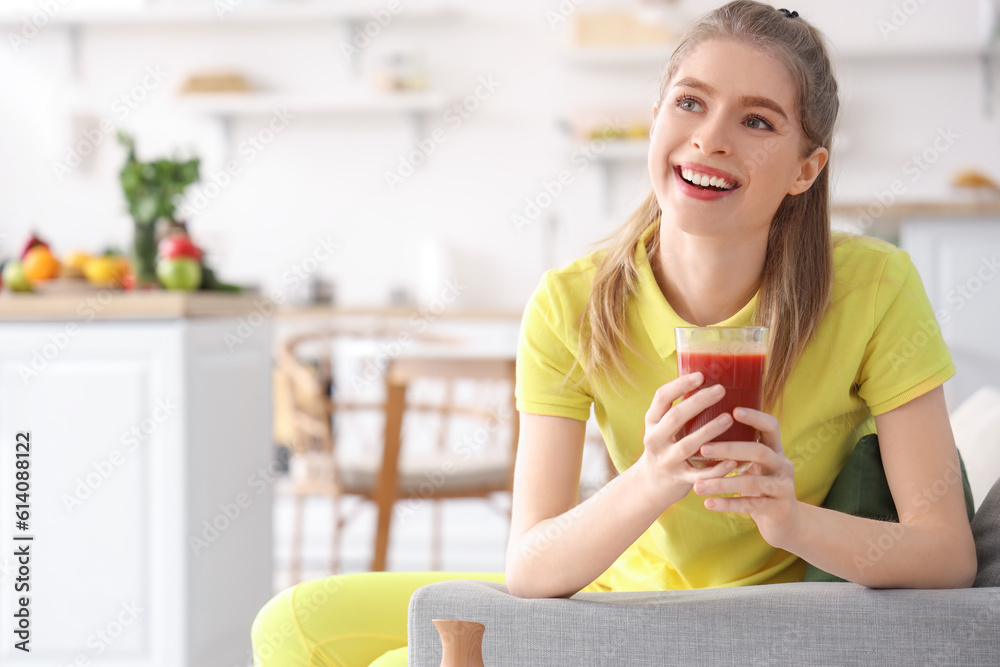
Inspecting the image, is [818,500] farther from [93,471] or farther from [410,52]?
[410,52]

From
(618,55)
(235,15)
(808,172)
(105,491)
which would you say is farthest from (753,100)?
(235,15)

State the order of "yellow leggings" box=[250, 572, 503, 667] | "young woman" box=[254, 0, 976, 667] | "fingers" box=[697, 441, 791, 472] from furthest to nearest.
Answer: "yellow leggings" box=[250, 572, 503, 667]
"young woman" box=[254, 0, 976, 667]
"fingers" box=[697, 441, 791, 472]

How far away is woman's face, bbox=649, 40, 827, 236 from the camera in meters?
1.09

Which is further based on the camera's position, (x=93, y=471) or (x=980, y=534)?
(x=93, y=471)

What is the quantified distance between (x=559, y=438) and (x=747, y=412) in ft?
1.07

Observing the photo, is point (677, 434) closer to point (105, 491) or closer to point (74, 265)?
point (105, 491)

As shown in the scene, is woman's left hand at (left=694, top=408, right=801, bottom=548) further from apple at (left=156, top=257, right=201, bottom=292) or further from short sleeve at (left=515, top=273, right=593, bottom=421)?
apple at (left=156, top=257, right=201, bottom=292)

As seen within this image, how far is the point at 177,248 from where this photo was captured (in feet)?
8.05

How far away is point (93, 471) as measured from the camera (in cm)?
221

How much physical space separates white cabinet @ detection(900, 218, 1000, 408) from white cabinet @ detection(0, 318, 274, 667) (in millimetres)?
1882

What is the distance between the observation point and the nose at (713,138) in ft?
3.54

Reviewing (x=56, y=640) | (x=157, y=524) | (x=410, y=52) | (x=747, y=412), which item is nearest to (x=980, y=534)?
(x=747, y=412)

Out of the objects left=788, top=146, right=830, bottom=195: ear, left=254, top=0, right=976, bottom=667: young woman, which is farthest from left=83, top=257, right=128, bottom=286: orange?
left=788, top=146, right=830, bottom=195: ear

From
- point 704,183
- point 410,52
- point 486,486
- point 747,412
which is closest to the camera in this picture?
point 747,412
